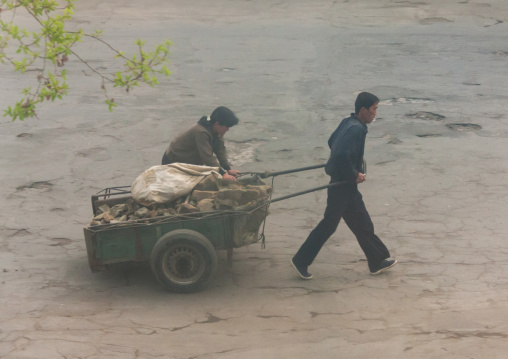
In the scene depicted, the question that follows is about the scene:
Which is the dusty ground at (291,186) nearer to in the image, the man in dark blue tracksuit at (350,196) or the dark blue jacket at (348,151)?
the man in dark blue tracksuit at (350,196)

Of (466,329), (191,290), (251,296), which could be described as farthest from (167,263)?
(466,329)

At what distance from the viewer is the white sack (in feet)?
22.4

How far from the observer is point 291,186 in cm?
966

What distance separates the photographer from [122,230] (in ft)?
21.6

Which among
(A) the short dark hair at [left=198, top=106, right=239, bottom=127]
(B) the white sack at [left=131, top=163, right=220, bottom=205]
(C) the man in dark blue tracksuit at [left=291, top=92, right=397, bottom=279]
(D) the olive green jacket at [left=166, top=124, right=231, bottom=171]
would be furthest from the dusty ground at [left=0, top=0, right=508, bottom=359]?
(A) the short dark hair at [left=198, top=106, right=239, bottom=127]

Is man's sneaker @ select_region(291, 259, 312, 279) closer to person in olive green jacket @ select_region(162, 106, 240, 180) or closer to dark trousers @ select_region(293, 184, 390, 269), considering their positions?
dark trousers @ select_region(293, 184, 390, 269)

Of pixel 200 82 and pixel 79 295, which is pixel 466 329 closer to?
pixel 79 295

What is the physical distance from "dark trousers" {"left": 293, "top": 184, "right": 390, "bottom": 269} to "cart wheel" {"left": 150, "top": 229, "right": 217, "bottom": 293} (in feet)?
3.31

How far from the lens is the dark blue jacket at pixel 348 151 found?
6.77 metres

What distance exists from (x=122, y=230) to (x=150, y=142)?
4.60 metres

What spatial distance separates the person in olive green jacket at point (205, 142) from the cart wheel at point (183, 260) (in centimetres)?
94

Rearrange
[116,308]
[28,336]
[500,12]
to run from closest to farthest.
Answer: [28,336] → [116,308] → [500,12]

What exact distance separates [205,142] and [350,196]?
1.65 metres

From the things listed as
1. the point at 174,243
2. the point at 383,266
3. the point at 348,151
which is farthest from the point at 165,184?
the point at 383,266
